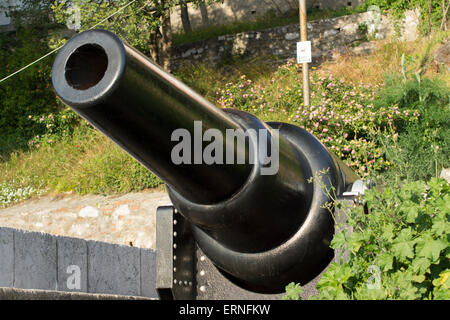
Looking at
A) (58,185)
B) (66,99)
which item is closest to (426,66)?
(58,185)

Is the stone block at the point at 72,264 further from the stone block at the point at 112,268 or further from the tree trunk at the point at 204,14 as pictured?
the tree trunk at the point at 204,14

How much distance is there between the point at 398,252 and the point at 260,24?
1668cm

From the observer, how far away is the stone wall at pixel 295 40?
48.0 feet

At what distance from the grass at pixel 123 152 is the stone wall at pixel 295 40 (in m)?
1.01

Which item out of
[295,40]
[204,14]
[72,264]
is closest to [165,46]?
[295,40]

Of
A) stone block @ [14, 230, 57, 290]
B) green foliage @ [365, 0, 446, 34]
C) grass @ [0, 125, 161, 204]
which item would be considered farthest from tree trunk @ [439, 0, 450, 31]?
stone block @ [14, 230, 57, 290]

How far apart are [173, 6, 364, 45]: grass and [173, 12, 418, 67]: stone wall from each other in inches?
25.7

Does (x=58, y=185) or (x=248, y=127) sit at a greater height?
(x=248, y=127)

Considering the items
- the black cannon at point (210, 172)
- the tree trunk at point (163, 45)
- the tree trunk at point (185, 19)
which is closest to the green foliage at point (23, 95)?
the tree trunk at point (163, 45)

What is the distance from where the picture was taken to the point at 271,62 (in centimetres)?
1484

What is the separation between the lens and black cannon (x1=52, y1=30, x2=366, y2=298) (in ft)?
4.93

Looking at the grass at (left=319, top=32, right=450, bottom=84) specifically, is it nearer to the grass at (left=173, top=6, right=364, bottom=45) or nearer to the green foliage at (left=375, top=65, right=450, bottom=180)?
the green foliage at (left=375, top=65, right=450, bottom=180)

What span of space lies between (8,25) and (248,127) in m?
17.4
